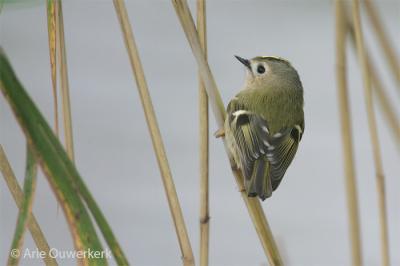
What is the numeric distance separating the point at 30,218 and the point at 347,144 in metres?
0.55

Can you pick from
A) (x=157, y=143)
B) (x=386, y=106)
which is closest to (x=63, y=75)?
(x=157, y=143)

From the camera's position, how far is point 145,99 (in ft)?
3.82

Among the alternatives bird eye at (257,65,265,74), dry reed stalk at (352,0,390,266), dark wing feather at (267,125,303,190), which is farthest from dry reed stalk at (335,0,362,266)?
bird eye at (257,65,265,74)

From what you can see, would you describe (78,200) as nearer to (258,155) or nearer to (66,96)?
(66,96)

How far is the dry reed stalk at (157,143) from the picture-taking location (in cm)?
112

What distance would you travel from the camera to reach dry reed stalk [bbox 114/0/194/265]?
3.68ft

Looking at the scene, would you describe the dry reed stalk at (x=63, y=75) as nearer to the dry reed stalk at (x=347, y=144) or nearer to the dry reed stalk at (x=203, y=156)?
the dry reed stalk at (x=203, y=156)

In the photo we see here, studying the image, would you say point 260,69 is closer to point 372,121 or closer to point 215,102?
point 215,102

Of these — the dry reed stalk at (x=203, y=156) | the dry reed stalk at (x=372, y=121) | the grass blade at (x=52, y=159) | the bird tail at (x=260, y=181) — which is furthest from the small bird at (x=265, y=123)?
the grass blade at (x=52, y=159)

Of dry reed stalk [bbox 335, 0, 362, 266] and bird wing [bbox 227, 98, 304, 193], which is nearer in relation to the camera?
dry reed stalk [bbox 335, 0, 362, 266]

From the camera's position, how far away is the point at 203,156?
118 cm

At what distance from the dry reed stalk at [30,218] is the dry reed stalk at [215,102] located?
1.21 ft

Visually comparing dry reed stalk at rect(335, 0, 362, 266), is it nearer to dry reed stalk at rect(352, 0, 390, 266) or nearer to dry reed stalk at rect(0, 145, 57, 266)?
dry reed stalk at rect(352, 0, 390, 266)

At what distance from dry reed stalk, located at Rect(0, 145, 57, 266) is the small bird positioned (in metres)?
0.40
